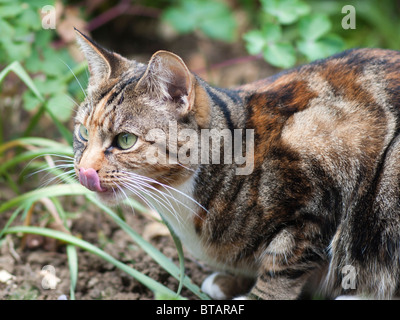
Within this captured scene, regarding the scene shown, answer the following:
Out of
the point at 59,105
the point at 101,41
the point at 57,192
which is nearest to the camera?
the point at 57,192

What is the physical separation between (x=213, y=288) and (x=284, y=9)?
72.5 inches

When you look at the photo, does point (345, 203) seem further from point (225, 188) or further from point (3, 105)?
point (3, 105)

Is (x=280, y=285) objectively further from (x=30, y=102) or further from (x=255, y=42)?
(x=30, y=102)

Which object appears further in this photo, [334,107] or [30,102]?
[30,102]

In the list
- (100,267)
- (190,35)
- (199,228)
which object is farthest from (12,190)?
(190,35)

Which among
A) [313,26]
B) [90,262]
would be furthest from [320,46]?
[90,262]

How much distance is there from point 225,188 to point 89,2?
292 cm

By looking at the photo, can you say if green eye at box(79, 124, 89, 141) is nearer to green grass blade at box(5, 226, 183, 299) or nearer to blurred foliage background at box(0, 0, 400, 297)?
blurred foliage background at box(0, 0, 400, 297)

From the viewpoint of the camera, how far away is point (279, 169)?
213 centimetres

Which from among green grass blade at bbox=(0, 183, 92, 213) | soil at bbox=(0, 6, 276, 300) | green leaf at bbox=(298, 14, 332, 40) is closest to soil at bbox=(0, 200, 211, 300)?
soil at bbox=(0, 6, 276, 300)

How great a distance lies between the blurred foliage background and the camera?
2.95m

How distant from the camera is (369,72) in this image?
2.23 m

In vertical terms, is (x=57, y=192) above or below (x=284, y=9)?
below

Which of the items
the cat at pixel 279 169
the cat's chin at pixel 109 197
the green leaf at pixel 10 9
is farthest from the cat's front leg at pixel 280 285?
the green leaf at pixel 10 9
